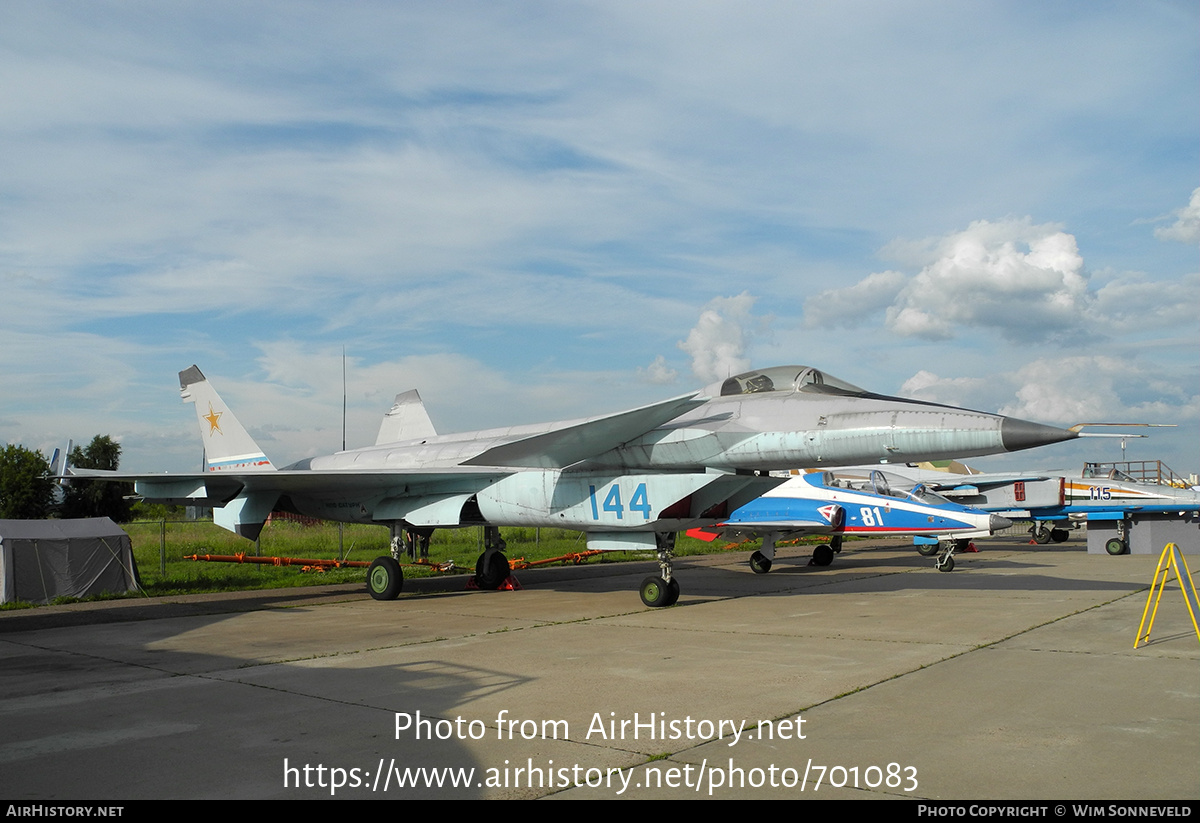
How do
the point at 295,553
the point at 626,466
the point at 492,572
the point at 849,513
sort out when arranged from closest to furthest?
the point at 626,466 < the point at 492,572 < the point at 849,513 < the point at 295,553

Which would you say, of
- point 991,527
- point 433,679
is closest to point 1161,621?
point 991,527

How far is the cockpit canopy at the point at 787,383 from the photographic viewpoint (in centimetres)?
976

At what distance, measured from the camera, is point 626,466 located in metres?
10.8

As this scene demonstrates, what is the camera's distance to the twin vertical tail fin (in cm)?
1495

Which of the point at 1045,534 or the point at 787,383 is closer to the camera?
the point at 787,383

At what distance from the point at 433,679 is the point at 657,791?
10.2ft

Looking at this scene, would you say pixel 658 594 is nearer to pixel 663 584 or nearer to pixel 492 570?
pixel 663 584

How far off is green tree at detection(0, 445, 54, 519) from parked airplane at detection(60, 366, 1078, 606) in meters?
28.7

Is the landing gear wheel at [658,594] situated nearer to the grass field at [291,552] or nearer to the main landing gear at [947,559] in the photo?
the grass field at [291,552]

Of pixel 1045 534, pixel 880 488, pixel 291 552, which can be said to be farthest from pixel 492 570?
pixel 1045 534

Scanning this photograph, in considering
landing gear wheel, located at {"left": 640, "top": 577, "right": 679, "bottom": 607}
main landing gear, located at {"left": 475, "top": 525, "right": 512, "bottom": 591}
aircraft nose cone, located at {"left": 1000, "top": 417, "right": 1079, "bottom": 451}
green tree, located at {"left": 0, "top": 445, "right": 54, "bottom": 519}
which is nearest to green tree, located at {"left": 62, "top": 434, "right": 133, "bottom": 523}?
green tree, located at {"left": 0, "top": 445, "right": 54, "bottom": 519}

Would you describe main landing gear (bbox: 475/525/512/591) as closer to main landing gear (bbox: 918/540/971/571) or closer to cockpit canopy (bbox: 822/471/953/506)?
cockpit canopy (bbox: 822/471/953/506)

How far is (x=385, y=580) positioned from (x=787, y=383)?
21.5ft

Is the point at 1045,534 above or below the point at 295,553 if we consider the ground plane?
below
